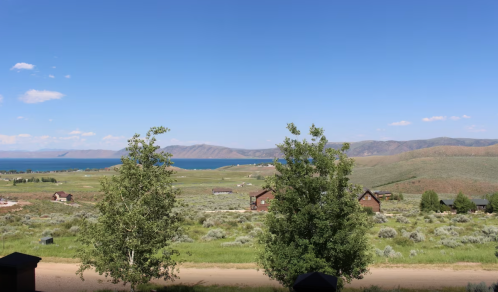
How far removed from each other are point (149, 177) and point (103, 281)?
9649 millimetres

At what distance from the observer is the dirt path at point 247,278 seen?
15719 mm

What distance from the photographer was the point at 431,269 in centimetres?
1853

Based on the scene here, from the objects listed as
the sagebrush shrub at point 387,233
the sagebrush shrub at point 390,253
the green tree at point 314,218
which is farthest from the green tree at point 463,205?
the green tree at point 314,218

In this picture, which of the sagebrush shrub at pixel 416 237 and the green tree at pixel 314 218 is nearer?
the green tree at pixel 314 218

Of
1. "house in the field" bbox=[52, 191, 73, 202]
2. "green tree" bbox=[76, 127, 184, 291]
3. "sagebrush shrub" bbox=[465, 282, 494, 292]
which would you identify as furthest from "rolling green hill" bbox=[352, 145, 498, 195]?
"green tree" bbox=[76, 127, 184, 291]

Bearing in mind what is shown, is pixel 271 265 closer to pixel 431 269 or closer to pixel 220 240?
pixel 431 269

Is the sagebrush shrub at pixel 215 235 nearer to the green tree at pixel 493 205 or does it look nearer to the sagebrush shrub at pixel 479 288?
the sagebrush shrub at pixel 479 288

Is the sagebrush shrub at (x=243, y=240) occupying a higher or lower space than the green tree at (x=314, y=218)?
lower

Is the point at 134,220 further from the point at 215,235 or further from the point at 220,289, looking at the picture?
the point at 215,235

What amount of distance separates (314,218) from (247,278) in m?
9.10

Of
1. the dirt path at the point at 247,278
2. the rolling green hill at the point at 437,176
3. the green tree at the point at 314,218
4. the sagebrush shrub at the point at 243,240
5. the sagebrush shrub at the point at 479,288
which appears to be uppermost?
the green tree at the point at 314,218

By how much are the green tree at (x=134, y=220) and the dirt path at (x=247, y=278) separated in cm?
667

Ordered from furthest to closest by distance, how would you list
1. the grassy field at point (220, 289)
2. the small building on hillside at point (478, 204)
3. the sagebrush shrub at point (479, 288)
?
the small building on hillside at point (478, 204) → the grassy field at point (220, 289) → the sagebrush shrub at point (479, 288)

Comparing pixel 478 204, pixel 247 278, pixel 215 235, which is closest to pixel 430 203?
pixel 478 204
